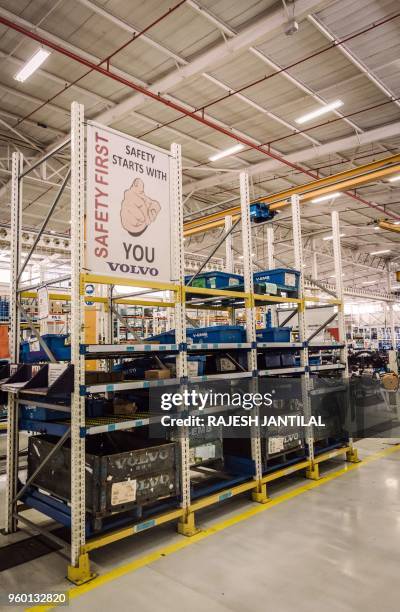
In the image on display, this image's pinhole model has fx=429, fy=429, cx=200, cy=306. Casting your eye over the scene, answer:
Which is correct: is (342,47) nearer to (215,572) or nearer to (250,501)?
(250,501)

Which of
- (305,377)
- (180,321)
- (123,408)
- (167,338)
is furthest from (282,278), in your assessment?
(123,408)

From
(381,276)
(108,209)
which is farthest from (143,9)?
(381,276)

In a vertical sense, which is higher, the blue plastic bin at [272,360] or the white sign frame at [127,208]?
the white sign frame at [127,208]

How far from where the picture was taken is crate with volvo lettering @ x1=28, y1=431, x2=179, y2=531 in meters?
3.31

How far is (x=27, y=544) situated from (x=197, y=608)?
5.84 feet

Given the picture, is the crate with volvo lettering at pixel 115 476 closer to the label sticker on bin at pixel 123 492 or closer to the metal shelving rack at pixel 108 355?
the label sticker on bin at pixel 123 492

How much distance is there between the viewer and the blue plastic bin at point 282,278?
543 cm

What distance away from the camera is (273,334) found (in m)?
5.27

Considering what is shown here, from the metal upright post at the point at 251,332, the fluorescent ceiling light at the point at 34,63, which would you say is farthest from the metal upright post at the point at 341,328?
the fluorescent ceiling light at the point at 34,63

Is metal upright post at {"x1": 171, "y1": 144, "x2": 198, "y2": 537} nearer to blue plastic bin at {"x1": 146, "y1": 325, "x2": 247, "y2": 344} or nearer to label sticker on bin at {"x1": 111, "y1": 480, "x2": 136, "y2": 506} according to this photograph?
blue plastic bin at {"x1": 146, "y1": 325, "x2": 247, "y2": 344}

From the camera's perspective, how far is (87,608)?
274 cm

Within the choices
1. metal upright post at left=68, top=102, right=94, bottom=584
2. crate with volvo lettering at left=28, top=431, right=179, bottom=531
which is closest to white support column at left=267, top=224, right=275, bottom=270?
crate with volvo lettering at left=28, top=431, right=179, bottom=531

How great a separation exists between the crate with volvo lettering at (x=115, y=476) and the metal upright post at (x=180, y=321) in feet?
0.35

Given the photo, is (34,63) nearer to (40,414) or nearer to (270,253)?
(270,253)
